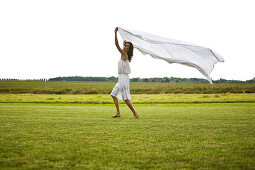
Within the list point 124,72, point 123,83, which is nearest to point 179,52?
point 124,72

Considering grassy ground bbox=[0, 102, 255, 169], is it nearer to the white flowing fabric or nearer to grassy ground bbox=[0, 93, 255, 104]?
the white flowing fabric

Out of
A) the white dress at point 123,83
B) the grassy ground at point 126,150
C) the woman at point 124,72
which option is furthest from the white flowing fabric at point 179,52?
the grassy ground at point 126,150

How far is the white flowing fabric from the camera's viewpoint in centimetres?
857

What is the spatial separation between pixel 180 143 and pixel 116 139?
1.21 meters

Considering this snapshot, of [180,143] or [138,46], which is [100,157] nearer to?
[180,143]

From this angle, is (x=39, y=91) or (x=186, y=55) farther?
(x=39, y=91)

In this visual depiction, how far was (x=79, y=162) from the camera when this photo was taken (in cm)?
381

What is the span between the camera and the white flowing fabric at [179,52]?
8.57m

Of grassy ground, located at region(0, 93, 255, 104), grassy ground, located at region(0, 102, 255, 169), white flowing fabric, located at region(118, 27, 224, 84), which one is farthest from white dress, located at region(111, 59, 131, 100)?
grassy ground, located at region(0, 93, 255, 104)

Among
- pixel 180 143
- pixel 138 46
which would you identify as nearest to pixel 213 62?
pixel 138 46

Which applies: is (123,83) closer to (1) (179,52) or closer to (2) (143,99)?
(1) (179,52)

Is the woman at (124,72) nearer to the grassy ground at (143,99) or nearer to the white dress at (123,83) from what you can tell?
the white dress at (123,83)

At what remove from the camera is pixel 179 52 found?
349 inches

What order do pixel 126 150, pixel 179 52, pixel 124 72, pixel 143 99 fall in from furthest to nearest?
pixel 143 99 < pixel 124 72 < pixel 179 52 < pixel 126 150
